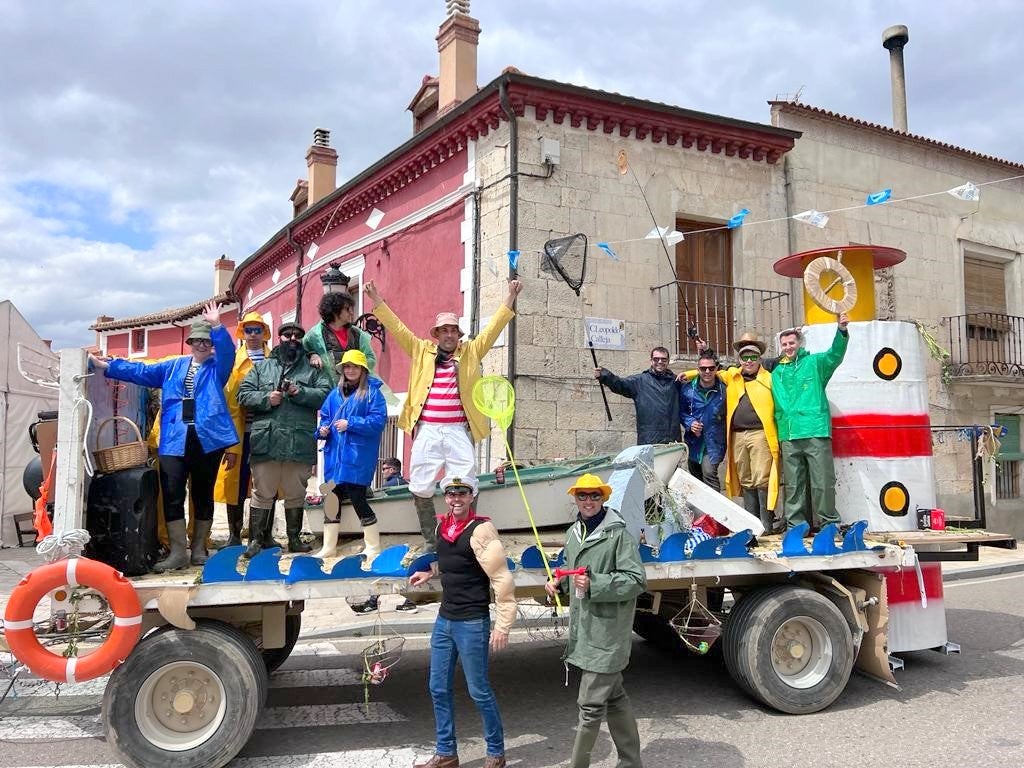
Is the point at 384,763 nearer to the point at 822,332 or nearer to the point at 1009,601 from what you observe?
the point at 822,332

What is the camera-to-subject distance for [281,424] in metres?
5.12

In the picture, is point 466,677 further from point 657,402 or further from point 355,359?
point 657,402

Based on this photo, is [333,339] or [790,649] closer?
[790,649]

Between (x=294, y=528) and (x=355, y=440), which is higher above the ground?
(x=355, y=440)

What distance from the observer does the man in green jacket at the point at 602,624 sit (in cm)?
371

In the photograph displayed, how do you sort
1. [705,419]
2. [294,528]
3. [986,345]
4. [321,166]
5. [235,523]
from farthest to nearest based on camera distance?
[321,166], [986,345], [705,419], [235,523], [294,528]

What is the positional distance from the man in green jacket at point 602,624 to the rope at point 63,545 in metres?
2.45

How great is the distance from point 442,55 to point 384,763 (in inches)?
482

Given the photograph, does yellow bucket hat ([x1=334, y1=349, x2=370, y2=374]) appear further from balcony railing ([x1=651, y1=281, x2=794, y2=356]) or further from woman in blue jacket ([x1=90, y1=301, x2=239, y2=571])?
balcony railing ([x1=651, y1=281, x2=794, y2=356])

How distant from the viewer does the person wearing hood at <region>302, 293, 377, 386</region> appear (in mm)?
5409

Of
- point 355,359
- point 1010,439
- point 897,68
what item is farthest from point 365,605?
point 897,68

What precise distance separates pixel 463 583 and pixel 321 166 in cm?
1705

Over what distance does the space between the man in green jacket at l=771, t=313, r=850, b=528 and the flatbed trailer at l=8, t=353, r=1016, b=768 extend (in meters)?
0.37

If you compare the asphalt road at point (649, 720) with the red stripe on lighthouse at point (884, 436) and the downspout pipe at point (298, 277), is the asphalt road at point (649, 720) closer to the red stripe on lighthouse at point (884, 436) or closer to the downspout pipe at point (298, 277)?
the red stripe on lighthouse at point (884, 436)
